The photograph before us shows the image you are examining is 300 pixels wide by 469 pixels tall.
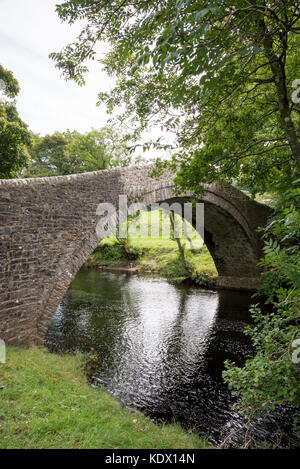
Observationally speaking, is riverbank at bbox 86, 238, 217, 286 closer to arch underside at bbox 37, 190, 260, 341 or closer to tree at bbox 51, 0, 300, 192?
arch underside at bbox 37, 190, 260, 341

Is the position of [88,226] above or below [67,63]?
below

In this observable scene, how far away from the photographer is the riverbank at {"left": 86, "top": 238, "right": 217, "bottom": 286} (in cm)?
1730

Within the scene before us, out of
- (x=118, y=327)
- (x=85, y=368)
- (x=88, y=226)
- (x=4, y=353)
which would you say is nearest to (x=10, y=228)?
(x=88, y=226)

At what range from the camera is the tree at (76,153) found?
20781 mm

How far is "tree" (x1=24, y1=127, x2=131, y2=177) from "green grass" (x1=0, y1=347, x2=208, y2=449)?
17.0 meters

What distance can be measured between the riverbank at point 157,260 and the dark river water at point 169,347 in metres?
2.39

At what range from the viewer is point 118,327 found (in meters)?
9.19

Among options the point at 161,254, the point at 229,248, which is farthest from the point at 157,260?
the point at 229,248

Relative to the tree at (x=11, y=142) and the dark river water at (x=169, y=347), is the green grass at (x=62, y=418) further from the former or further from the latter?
the tree at (x=11, y=142)

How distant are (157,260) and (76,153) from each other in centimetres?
1077

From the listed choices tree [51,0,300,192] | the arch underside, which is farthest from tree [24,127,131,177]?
tree [51,0,300,192]

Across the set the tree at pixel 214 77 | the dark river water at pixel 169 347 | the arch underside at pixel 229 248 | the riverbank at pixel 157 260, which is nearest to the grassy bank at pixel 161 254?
the riverbank at pixel 157 260
